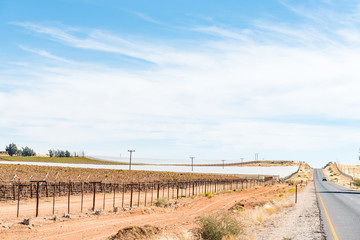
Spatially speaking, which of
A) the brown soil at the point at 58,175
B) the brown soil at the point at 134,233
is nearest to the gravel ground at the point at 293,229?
the brown soil at the point at 134,233

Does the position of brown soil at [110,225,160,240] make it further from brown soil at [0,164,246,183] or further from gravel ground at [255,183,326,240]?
brown soil at [0,164,246,183]

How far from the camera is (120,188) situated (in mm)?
68438

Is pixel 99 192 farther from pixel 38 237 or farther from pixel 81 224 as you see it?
pixel 38 237

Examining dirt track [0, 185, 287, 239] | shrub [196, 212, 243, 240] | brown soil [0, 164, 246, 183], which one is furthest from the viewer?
brown soil [0, 164, 246, 183]

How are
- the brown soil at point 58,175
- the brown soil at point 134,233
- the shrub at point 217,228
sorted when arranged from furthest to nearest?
the brown soil at point 58,175 → the brown soil at point 134,233 → the shrub at point 217,228

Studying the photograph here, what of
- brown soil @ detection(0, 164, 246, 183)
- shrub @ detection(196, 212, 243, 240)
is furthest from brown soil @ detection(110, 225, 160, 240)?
brown soil @ detection(0, 164, 246, 183)

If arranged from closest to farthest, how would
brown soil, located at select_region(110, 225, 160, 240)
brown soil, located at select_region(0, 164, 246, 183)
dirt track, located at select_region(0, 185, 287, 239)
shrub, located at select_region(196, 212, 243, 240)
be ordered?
shrub, located at select_region(196, 212, 243, 240) < brown soil, located at select_region(110, 225, 160, 240) < dirt track, located at select_region(0, 185, 287, 239) < brown soil, located at select_region(0, 164, 246, 183)

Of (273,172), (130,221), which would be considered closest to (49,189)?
(130,221)

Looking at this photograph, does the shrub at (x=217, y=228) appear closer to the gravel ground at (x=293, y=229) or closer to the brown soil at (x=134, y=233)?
the gravel ground at (x=293, y=229)

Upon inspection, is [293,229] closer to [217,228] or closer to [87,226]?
[217,228]

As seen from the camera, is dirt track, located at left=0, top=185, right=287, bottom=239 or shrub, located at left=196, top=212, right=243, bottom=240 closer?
shrub, located at left=196, top=212, right=243, bottom=240

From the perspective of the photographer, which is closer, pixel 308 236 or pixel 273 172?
pixel 308 236

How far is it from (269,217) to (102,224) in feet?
37.2

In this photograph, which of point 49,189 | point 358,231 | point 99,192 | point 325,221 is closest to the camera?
point 358,231
